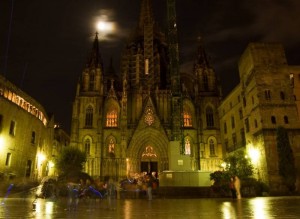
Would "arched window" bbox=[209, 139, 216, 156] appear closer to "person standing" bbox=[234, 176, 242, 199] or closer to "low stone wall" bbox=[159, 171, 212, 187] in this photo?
"low stone wall" bbox=[159, 171, 212, 187]

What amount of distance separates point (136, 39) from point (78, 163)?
108 feet

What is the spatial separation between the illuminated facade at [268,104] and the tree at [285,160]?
1002 mm

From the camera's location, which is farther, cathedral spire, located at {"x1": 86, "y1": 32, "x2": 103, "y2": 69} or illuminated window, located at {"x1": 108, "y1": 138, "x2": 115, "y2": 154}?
cathedral spire, located at {"x1": 86, "y1": 32, "x2": 103, "y2": 69}

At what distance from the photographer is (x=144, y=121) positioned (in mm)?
44031

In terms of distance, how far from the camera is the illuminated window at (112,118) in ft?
146

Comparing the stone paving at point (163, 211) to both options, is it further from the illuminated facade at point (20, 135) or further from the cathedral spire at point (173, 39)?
the cathedral spire at point (173, 39)

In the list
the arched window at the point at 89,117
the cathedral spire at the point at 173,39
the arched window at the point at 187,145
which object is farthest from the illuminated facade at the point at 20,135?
A: the arched window at the point at 187,145

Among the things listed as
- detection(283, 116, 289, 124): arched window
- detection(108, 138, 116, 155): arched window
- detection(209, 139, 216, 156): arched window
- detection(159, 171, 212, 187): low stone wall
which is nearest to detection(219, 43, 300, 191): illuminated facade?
detection(283, 116, 289, 124): arched window

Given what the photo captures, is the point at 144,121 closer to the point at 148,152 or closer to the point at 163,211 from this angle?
the point at 148,152

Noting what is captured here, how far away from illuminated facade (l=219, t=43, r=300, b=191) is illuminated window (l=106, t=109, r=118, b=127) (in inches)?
811

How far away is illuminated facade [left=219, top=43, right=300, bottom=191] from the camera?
92.9 ft

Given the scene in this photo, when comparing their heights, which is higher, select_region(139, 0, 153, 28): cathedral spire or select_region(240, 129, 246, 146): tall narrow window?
select_region(139, 0, 153, 28): cathedral spire

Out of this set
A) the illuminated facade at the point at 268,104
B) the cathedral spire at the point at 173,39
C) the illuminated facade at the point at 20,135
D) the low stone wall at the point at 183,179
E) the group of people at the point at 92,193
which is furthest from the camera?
the cathedral spire at the point at 173,39

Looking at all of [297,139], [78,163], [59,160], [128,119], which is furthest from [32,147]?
[297,139]
